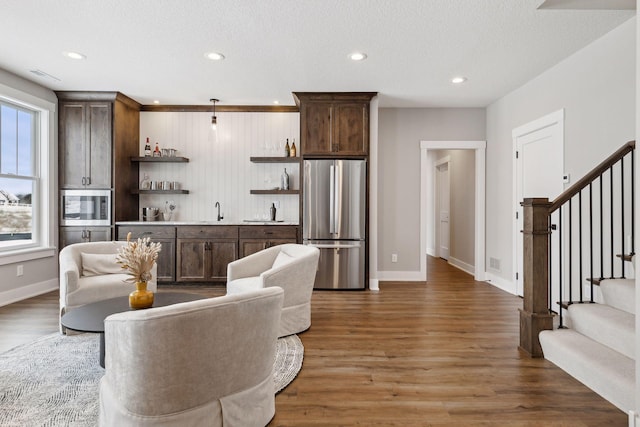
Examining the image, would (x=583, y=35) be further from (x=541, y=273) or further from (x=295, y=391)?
(x=295, y=391)

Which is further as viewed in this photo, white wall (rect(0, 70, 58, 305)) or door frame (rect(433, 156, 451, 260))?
door frame (rect(433, 156, 451, 260))

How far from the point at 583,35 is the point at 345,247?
11.1ft

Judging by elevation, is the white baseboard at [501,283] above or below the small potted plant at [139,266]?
below

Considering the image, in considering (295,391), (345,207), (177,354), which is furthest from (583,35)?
(177,354)

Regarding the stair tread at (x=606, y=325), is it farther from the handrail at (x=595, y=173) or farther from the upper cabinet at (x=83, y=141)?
the upper cabinet at (x=83, y=141)

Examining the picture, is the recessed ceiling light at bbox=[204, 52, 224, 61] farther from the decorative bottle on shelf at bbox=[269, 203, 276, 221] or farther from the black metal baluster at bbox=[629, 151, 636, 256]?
the black metal baluster at bbox=[629, 151, 636, 256]

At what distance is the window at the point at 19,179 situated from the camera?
4.34 meters

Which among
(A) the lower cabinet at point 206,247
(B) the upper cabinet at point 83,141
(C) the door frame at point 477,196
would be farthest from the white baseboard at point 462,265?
(B) the upper cabinet at point 83,141

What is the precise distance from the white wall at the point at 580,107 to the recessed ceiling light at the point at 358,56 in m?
2.12

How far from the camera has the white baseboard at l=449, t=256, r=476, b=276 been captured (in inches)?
247

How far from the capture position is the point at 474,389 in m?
2.27

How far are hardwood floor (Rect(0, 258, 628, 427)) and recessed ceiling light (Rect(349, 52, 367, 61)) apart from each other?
106 inches

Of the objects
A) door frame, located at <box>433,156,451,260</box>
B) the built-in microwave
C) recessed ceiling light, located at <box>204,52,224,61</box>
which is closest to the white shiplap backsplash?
the built-in microwave

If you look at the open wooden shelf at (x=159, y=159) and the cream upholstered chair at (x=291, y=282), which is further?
the open wooden shelf at (x=159, y=159)
